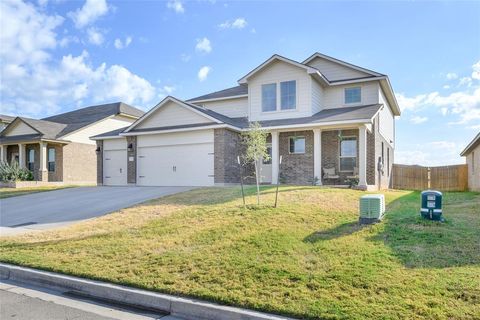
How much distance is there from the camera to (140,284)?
18.1ft

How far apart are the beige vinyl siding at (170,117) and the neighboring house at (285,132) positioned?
52mm

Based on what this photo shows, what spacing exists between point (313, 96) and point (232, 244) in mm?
13170

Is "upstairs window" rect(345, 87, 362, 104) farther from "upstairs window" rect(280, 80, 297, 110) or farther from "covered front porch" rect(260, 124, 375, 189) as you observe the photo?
"upstairs window" rect(280, 80, 297, 110)

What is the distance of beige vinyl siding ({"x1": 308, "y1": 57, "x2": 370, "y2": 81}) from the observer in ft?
64.1

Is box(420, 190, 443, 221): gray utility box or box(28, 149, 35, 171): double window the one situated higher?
box(28, 149, 35, 171): double window

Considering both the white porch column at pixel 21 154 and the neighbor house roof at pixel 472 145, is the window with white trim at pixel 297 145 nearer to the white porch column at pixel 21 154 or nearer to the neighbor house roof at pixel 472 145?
the neighbor house roof at pixel 472 145

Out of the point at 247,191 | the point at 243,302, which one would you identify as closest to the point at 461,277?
the point at 243,302

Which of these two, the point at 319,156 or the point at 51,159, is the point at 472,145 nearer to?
the point at 319,156

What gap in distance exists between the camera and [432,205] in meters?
→ 7.95

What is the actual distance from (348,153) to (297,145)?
2.56m

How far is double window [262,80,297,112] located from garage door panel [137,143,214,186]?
405cm

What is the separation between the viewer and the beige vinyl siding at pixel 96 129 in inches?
1118

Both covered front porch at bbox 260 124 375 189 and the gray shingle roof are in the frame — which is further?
the gray shingle roof

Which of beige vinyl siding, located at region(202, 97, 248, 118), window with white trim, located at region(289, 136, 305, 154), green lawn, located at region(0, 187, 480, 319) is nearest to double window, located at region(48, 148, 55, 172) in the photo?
beige vinyl siding, located at region(202, 97, 248, 118)
